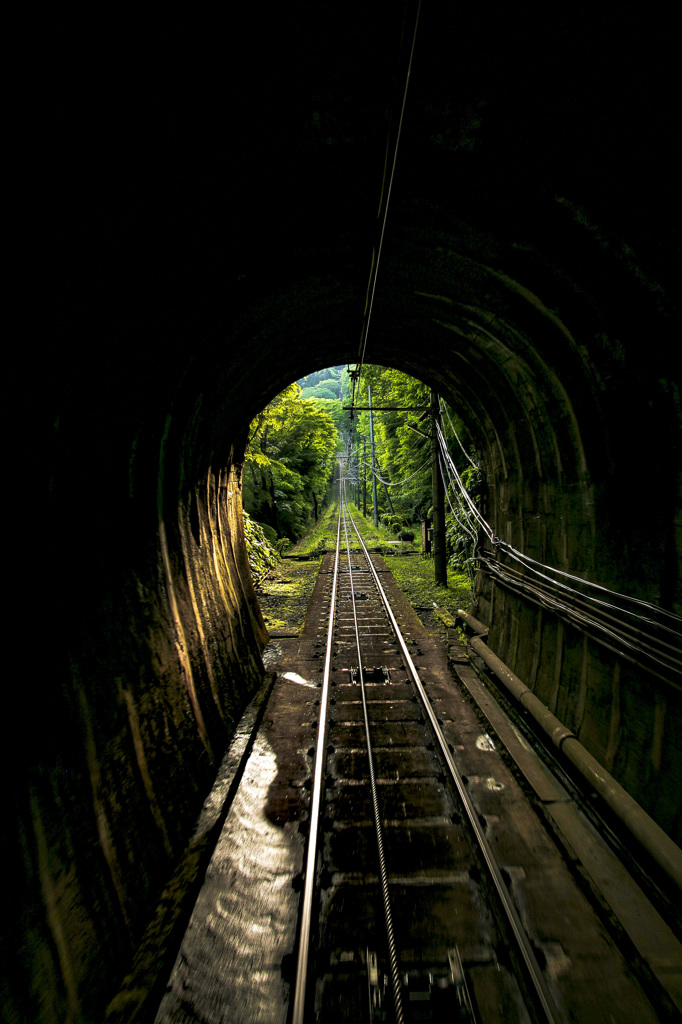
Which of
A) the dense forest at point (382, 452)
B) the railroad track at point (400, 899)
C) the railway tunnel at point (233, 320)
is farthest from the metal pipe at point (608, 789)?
the dense forest at point (382, 452)

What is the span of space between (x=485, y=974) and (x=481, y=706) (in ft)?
10.0

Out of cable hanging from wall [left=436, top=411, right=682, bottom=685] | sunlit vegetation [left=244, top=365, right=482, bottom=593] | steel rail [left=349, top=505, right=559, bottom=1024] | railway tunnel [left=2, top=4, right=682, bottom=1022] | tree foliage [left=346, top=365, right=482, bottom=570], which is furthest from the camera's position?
sunlit vegetation [left=244, top=365, right=482, bottom=593]

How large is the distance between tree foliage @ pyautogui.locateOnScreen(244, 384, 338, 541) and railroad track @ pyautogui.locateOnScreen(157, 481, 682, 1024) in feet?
35.4

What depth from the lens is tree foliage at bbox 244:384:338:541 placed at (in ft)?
52.4

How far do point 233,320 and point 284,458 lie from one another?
1674cm

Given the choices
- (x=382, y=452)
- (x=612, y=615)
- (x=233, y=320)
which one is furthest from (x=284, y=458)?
(x=612, y=615)

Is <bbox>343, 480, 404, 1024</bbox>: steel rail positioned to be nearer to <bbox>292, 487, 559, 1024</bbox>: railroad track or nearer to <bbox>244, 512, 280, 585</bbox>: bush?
<bbox>292, 487, 559, 1024</bbox>: railroad track

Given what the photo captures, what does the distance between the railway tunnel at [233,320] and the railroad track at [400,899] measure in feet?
1.89

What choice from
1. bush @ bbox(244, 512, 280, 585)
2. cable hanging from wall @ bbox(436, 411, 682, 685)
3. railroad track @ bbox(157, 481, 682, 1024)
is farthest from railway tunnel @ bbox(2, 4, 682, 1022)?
bush @ bbox(244, 512, 280, 585)

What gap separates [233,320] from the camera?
4414 millimetres

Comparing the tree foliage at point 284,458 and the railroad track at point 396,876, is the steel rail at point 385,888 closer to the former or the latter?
the railroad track at point 396,876

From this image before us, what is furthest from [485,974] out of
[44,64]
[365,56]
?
[365,56]

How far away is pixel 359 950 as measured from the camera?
8.18 ft

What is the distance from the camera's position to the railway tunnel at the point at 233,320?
208 centimetres
